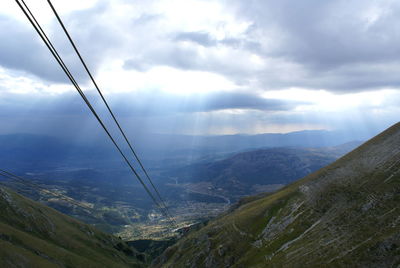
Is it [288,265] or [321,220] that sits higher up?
[321,220]

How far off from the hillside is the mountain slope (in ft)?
176

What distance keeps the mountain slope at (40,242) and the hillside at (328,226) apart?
5372cm

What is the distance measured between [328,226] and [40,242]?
128m

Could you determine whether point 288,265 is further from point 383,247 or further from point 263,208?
point 263,208

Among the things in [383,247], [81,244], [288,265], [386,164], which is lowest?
[81,244]

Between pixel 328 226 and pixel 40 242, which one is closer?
pixel 328 226

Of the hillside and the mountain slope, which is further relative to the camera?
the mountain slope

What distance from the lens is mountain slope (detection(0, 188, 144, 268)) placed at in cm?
10344

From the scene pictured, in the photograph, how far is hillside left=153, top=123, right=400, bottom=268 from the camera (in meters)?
64.5

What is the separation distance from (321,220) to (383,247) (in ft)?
99.1

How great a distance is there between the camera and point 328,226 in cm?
8225

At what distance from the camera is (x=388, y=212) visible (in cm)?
6900

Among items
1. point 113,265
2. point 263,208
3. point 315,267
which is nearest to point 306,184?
point 263,208

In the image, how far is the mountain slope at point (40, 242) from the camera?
10344 cm
